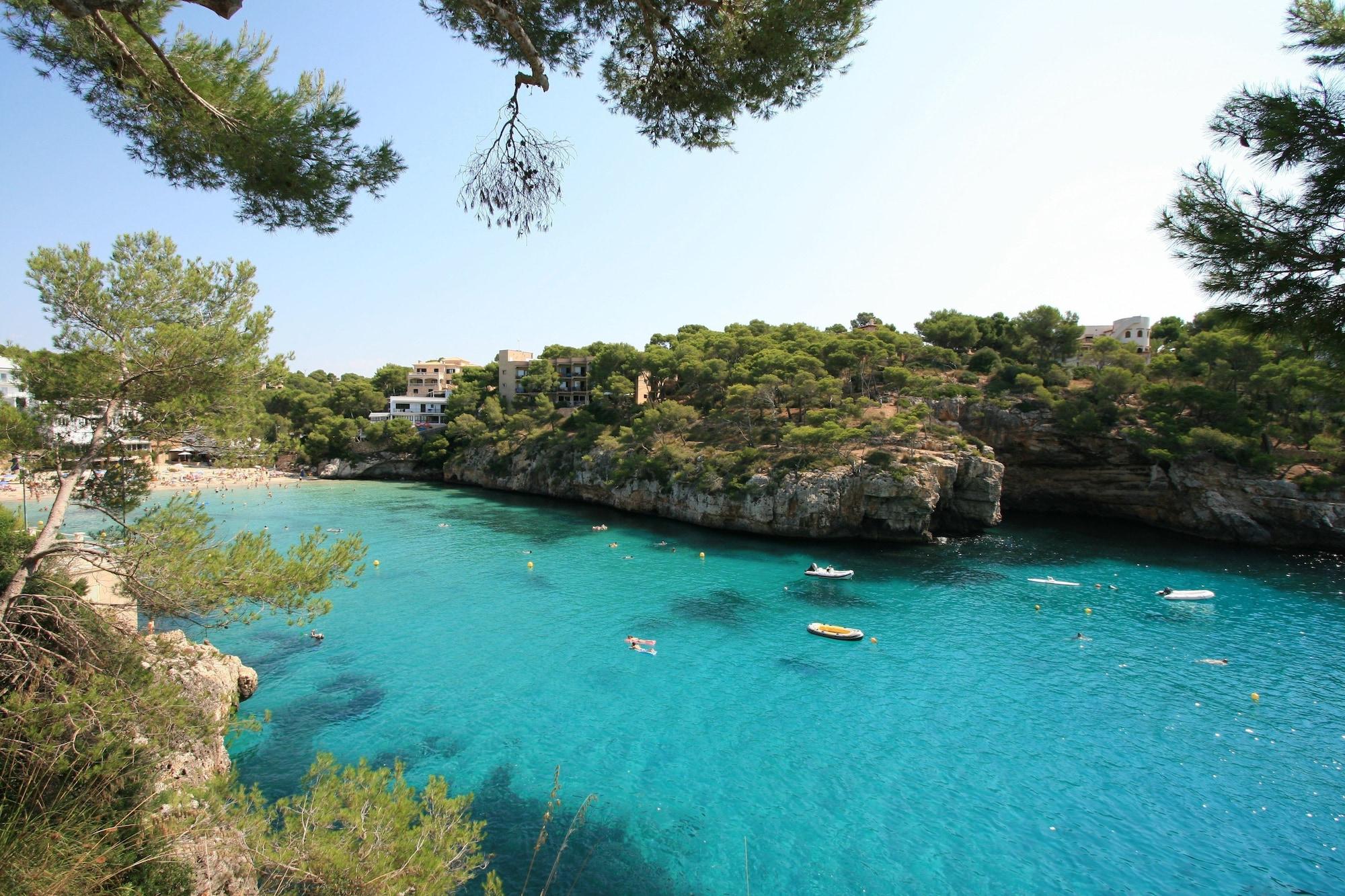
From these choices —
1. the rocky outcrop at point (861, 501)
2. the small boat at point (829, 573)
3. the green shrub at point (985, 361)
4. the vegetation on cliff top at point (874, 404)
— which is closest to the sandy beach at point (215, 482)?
the vegetation on cliff top at point (874, 404)

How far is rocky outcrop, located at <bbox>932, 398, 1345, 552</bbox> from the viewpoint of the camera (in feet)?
86.0

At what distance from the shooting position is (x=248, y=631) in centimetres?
1600

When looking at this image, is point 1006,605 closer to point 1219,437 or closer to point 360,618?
point 1219,437

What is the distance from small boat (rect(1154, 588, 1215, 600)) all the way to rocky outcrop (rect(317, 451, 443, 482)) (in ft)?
155

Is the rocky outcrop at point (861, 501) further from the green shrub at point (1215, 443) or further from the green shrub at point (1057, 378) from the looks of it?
the green shrub at point (1057, 378)

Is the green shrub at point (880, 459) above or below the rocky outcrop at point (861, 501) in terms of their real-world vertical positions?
above

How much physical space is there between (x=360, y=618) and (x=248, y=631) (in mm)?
→ 2808

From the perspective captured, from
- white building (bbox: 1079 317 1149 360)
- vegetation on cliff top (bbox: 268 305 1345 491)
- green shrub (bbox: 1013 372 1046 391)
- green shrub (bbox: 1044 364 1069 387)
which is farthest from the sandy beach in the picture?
white building (bbox: 1079 317 1149 360)

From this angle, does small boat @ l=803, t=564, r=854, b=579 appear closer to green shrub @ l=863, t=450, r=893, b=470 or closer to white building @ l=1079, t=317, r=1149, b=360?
green shrub @ l=863, t=450, r=893, b=470

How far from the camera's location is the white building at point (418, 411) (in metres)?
52.8

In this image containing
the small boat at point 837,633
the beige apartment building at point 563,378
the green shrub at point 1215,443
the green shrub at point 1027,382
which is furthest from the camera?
the beige apartment building at point 563,378

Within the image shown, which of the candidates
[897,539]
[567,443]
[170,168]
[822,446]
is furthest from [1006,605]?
[567,443]

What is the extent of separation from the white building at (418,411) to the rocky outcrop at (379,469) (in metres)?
4.88

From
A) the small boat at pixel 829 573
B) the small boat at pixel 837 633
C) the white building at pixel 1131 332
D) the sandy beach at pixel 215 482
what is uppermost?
the white building at pixel 1131 332
